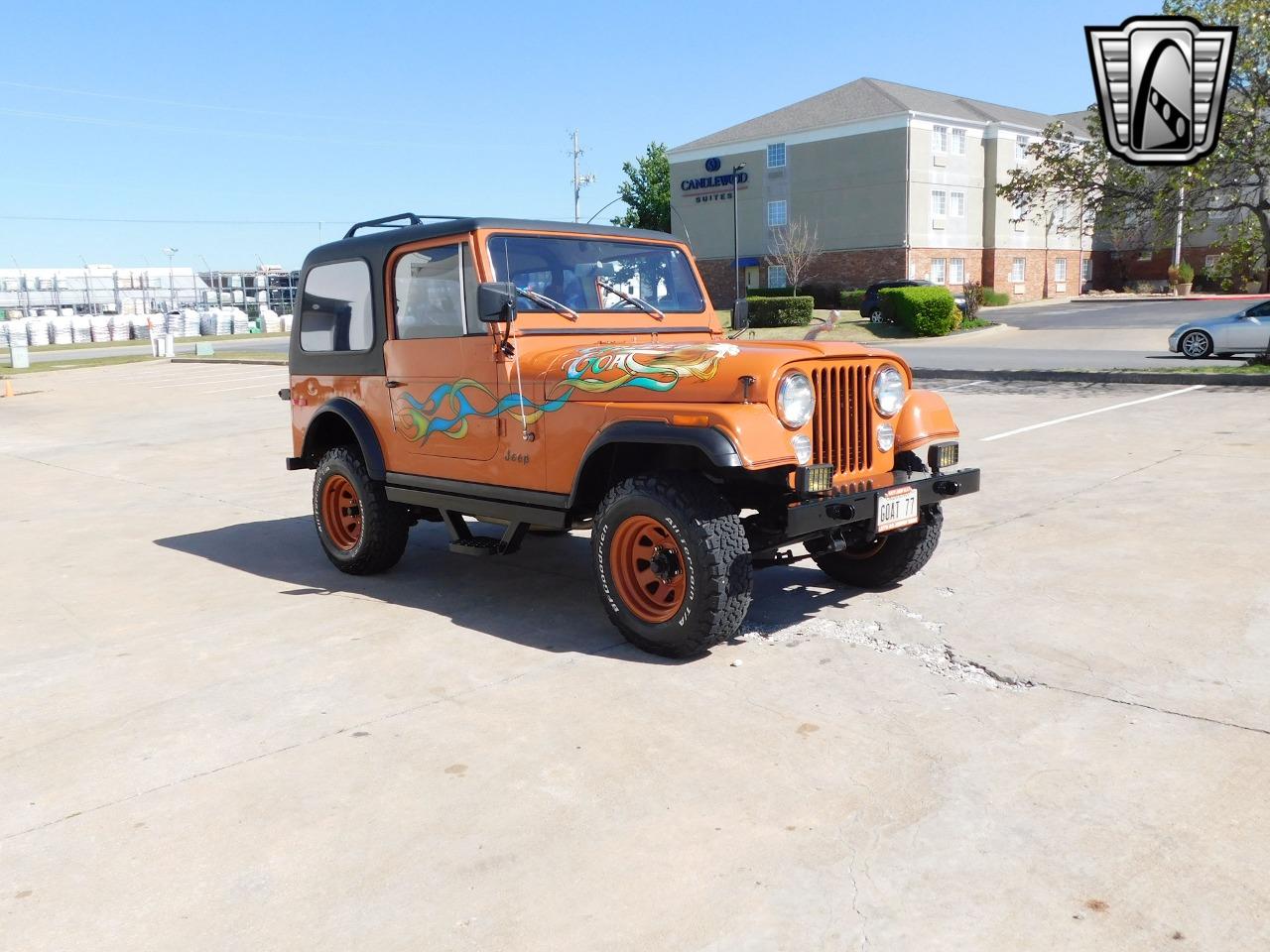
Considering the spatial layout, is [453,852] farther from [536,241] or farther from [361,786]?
[536,241]

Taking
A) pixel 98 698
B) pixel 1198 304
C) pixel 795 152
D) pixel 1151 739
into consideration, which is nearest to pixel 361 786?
pixel 98 698

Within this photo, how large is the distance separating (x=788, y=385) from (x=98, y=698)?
132 inches

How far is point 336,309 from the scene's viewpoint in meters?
6.77

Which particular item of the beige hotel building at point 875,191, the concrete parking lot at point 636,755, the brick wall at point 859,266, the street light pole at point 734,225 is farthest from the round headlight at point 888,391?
the street light pole at point 734,225

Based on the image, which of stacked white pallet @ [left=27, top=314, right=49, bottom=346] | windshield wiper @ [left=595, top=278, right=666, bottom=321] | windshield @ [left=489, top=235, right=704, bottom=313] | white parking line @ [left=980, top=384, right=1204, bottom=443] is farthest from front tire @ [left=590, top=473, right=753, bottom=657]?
stacked white pallet @ [left=27, top=314, right=49, bottom=346]

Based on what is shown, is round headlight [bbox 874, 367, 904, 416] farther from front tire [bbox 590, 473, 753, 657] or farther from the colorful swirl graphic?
front tire [bbox 590, 473, 753, 657]

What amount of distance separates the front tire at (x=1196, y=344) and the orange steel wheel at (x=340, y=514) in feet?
62.9

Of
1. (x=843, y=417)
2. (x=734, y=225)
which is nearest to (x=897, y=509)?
(x=843, y=417)

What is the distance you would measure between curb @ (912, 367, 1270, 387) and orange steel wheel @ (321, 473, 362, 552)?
45.8 ft

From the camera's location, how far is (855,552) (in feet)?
20.0

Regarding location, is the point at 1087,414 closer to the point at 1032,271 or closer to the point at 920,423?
the point at 920,423

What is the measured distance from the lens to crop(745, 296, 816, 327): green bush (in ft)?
126

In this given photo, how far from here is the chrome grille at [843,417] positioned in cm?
496

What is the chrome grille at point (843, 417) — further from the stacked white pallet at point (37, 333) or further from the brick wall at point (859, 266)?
the stacked white pallet at point (37, 333)
